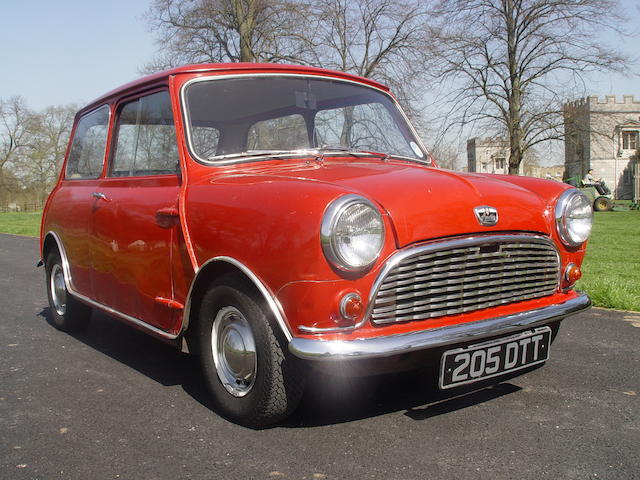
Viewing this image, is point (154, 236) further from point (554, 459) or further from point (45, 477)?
point (554, 459)

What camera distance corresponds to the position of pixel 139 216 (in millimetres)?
3596

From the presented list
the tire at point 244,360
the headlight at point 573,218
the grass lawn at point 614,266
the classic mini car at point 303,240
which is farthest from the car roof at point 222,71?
the grass lawn at point 614,266

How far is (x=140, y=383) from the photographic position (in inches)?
145

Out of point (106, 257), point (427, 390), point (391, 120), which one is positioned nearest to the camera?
point (427, 390)

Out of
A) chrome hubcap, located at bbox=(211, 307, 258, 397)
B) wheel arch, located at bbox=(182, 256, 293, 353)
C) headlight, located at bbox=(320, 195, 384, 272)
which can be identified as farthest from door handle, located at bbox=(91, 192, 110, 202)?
headlight, located at bbox=(320, 195, 384, 272)

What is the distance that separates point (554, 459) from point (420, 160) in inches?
81.6

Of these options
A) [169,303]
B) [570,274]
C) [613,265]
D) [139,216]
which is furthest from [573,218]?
[613,265]

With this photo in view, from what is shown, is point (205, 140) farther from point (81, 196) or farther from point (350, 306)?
point (350, 306)

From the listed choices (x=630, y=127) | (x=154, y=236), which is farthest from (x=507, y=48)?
(x=630, y=127)

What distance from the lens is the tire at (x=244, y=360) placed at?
272cm

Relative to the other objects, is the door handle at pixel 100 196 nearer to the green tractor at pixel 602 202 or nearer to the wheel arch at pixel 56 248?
the wheel arch at pixel 56 248

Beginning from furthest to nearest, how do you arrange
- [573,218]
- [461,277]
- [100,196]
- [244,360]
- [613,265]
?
[613,265] → [100,196] → [573,218] → [244,360] → [461,277]

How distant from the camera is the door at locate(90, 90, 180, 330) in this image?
3418 millimetres

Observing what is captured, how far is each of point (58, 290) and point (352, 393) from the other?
281 centimetres
